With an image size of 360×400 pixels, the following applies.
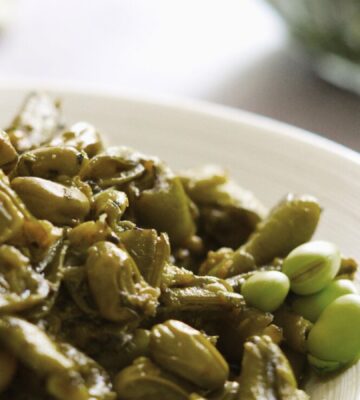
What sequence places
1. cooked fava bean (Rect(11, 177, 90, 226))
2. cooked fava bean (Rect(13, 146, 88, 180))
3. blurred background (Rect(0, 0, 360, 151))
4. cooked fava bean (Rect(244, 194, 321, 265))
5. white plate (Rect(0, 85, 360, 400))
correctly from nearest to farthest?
cooked fava bean (Rect(11, 177, 90, 226))
cooked fava bean (Rect(13, 146, 88, 180))
cooked fava bean (Rect(244, 194, 321, 265))
white plate (Rect(0, 85, 360, 400))
blurred background (Rect(0, 0, 360, 151))

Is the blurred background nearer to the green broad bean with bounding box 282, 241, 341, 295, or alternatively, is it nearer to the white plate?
the white plate

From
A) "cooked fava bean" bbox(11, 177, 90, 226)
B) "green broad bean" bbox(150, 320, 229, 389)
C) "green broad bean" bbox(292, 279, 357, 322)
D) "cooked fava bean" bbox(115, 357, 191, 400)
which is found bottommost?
"cooked fava bean" bbox(115, 357, 191, 400)

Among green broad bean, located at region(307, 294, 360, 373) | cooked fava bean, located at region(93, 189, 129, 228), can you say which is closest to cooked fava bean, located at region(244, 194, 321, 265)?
green broad bean, located at region(307, 294, 360, 373)

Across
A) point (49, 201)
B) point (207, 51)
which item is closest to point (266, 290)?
point (49, 201)

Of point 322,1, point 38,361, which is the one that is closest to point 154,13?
point 322,1

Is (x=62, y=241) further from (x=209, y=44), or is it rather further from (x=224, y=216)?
(x=209, y=44)

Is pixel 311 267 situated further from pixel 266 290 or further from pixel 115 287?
pixel 115 287

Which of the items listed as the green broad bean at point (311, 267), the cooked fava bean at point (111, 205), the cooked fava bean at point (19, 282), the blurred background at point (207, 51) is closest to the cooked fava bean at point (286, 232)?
the green broad bean at point (311, 267)
